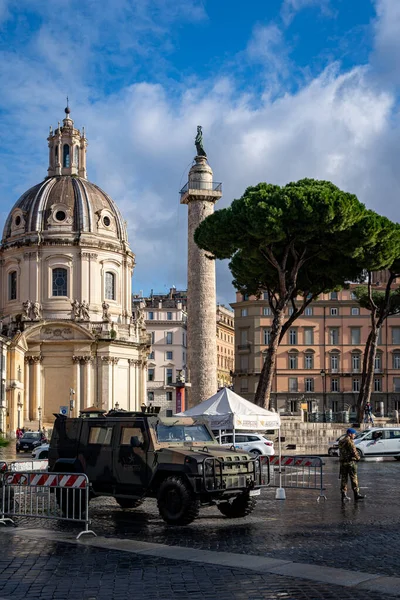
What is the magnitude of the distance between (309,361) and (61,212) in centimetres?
2652

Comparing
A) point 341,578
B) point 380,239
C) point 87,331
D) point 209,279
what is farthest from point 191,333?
point 341,578

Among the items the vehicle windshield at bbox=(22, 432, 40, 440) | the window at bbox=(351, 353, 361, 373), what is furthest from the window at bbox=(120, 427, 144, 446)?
the window at bbox=(351, 353, 361, 373)

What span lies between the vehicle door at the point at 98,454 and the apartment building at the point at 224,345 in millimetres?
94330

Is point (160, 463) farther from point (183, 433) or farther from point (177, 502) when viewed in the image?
point (183, 433)

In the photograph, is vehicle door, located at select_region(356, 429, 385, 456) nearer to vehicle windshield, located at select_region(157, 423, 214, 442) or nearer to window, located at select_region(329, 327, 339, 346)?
vehicle windshield, located at select_region(157, 423, 214, 442)

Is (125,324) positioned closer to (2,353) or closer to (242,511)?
(2,353)

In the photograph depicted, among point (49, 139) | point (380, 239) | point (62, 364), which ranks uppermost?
point (49, 139)

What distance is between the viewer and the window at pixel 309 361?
8106 cm

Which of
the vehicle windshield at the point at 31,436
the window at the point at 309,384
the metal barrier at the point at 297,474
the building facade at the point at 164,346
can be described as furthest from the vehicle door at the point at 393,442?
the building facade at the point at 164,346

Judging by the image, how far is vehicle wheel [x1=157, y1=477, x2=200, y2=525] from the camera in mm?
14922

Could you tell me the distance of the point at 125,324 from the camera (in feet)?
250

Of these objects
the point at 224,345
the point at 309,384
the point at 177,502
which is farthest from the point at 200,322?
the point at 224,345

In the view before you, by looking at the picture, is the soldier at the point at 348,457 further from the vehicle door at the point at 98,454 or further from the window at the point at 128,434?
the vehicle door at the point at 98,454

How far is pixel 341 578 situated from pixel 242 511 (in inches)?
238
